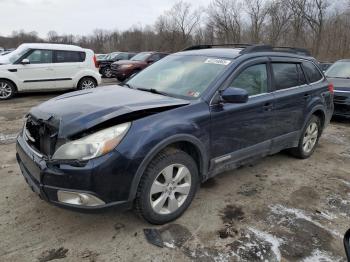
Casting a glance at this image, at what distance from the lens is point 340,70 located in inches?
352

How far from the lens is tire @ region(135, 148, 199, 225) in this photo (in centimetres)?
279

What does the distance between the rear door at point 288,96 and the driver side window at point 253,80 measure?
8.1 inches

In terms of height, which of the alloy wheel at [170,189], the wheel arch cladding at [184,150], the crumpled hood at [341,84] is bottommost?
the alloy wheel at [170,189]

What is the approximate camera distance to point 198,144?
3123 mm

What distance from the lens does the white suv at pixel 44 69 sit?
10.1 meters

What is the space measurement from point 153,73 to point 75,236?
223 centimetres

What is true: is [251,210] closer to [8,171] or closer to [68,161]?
[68,161]

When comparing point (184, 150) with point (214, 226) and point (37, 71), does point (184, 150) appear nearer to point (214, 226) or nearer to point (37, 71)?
point (214, 226)

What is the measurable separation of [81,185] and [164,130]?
85 centimetres

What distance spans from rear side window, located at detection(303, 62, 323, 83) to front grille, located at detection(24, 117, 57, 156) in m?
3.83

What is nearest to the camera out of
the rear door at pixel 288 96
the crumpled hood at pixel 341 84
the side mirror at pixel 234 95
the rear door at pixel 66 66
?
the side mirror at pixel 234 95

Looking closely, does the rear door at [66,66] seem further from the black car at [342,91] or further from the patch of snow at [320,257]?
the patch of snow at [320,257]

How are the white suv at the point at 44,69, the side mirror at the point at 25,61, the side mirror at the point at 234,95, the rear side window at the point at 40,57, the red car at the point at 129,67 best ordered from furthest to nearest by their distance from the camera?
the red car at the point at 129,67 → the rear side window at the point at 40,57 → the white suv at the point at 44,69 → the side mirror at the point at 25,61 → the side mirror at the point at 234,95

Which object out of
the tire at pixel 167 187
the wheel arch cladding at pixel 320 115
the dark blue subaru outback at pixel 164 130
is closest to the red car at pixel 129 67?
the wheel arch cladding at pixel 320 115
